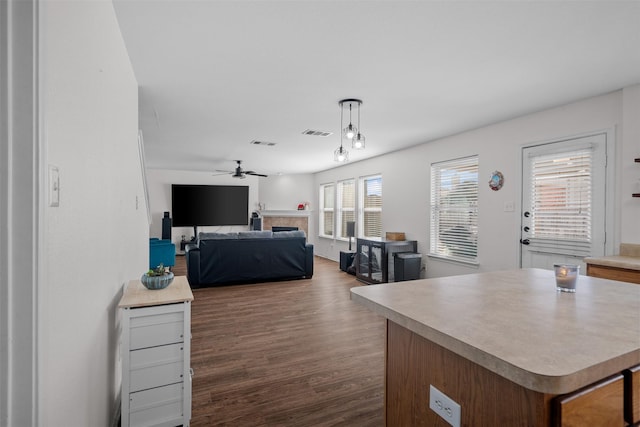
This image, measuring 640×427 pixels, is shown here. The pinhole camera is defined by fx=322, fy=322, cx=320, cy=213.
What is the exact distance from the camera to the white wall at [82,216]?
92 cm

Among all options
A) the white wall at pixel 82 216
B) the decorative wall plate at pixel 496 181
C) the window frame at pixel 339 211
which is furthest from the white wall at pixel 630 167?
the window frame at pixel 339 211

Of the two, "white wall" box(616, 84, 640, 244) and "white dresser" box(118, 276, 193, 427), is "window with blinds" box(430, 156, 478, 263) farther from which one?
"white dresser" box(118, 276, 193, 427)

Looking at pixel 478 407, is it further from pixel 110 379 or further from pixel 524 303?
pixel 110 379

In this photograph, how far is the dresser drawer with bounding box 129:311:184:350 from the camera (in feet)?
5.52

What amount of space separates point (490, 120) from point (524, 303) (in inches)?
140

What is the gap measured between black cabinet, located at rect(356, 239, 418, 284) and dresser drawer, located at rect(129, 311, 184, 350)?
3930mm

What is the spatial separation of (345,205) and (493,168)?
4280 mm

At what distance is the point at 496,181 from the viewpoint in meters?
4.15

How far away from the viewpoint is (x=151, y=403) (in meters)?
1.73

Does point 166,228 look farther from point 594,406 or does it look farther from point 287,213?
point 594,406

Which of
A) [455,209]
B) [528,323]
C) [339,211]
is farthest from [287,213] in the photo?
[528,323]

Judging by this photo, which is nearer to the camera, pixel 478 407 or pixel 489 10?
pixel 478 407
